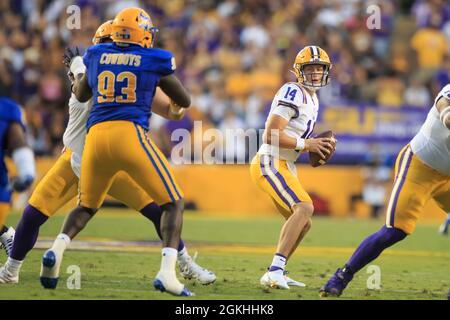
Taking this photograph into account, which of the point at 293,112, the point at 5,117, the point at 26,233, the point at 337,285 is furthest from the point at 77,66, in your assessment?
the point at 337,285

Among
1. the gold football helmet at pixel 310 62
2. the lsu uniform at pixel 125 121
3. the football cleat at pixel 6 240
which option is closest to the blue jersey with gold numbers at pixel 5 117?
the lsu uniform at pixel 125 121

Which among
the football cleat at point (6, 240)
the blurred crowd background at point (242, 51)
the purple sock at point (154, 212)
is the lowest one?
the football cleat at point (6, 240)

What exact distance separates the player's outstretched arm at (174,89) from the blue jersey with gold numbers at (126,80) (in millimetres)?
51

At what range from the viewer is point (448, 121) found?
640 cm

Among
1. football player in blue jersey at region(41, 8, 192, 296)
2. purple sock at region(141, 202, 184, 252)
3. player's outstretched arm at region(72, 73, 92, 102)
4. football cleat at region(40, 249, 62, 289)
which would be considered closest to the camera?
football player in blue jersey at region(41, 8, 192, 296)

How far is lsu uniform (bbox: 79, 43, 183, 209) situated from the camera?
6.23m

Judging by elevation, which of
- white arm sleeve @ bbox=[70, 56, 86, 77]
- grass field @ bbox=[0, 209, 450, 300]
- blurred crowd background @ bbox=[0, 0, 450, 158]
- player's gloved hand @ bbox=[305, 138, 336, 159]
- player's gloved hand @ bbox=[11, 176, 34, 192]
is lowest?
grass field @ bbox=[0, 209, 450, 300]

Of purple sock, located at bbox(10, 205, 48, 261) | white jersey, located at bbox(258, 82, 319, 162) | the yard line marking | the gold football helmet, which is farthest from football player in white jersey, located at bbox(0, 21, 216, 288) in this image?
the yard line marking

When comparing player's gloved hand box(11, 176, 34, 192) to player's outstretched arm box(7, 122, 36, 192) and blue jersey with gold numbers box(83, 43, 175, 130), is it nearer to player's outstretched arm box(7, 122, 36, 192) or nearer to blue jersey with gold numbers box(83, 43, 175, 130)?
player's outstretched arm box(7, 122, 36, 192)

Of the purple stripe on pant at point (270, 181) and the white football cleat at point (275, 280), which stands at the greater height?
the purple stripe on pant at point (270, 181)

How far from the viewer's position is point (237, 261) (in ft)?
29.1

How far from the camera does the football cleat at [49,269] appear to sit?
6371mm

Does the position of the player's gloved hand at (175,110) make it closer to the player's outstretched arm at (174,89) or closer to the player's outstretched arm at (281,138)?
the player's outstretched arm at (174,89)
